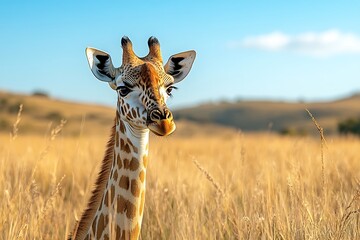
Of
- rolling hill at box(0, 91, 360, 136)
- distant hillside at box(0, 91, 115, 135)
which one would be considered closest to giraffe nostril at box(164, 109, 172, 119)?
rolling hill at box(0, 91, 360, 136)

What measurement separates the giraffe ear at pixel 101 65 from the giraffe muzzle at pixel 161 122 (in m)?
0.74

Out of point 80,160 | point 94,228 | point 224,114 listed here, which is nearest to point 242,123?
point 224,114

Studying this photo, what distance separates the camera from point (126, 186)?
12.2 ft

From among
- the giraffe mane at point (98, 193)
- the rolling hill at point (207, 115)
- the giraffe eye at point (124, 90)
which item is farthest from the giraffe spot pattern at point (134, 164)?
the rolling hill at point (207, 115)

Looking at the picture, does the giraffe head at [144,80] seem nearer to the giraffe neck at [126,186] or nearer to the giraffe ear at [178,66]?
the giraffe ear at [178,66]

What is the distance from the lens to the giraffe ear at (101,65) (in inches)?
152

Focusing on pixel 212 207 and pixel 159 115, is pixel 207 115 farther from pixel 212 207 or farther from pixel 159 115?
pixel 159 115

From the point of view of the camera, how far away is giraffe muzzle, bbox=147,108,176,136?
3.12m

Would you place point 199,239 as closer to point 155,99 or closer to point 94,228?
point 94,228

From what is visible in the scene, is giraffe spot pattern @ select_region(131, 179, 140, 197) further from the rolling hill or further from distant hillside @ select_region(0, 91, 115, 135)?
distant hillside @ select_region(0, 91, 115, 135)

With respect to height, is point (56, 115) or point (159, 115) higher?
point (56, 115)

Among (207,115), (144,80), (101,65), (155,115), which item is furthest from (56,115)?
(155,115)

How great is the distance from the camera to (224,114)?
9725 centimetres

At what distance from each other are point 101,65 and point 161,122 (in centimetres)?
92
